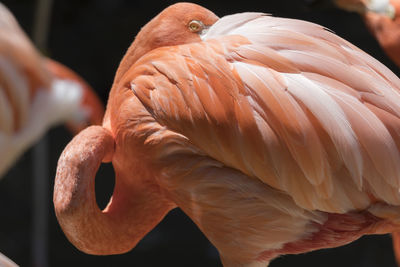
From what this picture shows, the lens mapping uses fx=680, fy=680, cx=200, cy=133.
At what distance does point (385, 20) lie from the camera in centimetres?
268

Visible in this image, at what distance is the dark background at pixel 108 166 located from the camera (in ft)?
12.0

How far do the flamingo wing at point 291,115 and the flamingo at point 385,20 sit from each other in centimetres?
109

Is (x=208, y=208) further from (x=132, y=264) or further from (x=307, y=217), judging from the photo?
(x=132, y=264)

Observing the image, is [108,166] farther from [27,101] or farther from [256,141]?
[27,101]

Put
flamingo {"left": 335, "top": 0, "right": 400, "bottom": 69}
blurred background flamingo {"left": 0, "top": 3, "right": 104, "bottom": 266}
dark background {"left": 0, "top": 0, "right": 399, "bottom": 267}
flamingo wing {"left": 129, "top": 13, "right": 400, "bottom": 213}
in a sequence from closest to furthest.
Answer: blurred background flamingo {"left": 0, "top": 3, "right": 104, "bottom": 266}, flamingo wing {"left": 129, "top": 13, "right": 400, "bottom": 213}, flamingo {"left": 335, "top": 0, "right": 400, "bottom": 69}, dark background {"left": 0, "top": 0, "right": 399, "bottom": 267}

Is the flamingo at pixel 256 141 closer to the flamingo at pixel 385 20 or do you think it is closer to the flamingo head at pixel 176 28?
the flamingo head at pixel 176 28

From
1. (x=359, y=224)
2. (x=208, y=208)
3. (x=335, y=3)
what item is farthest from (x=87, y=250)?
(x=335, y=3)

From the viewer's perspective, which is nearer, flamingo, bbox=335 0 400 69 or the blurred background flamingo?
the blurred background flamingo

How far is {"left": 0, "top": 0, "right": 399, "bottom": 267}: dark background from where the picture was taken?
3645 mm

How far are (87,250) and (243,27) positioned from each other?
0.73 metres

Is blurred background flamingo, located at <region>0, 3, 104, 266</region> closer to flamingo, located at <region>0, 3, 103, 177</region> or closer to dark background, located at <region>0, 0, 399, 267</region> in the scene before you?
flamingo, located at <region>0, 3, 103, 177</region>

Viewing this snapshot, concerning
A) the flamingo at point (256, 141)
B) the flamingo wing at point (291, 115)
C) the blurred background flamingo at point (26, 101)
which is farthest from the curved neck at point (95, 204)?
the blurred background flamingo at point (26, 101)

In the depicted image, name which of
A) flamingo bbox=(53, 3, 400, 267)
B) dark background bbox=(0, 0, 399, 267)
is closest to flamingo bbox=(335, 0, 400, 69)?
dark background bbox=(0, 0, 399, 267)

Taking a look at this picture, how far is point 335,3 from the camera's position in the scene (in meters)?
2.79
